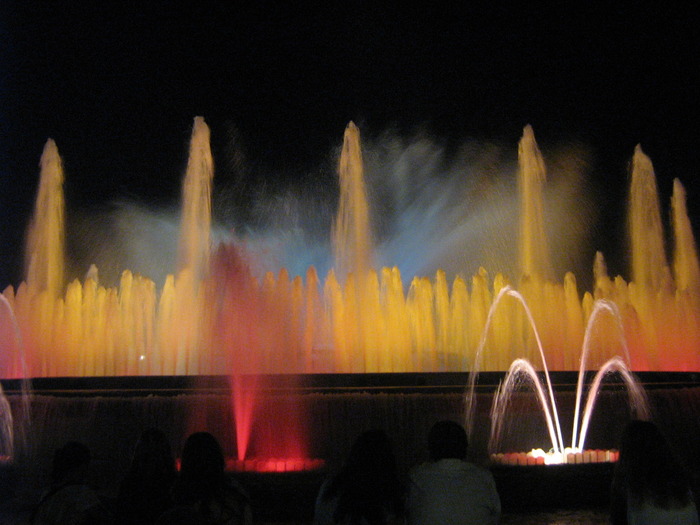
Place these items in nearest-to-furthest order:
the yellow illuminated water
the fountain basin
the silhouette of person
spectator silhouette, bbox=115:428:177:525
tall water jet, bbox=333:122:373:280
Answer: the silhouette of person
spectator silhouette, bbox=115:428:177:525
the fountain basin
the yellow illuminated water
tall water jet, bbox=333:122:373:280

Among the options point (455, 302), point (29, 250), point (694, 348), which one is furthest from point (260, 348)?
point (694, 348)

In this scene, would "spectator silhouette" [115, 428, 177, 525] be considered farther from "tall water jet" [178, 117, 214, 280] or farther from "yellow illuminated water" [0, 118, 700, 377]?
"tall water jet" [178, 117, 214, 280]

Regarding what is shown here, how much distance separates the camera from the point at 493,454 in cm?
1065

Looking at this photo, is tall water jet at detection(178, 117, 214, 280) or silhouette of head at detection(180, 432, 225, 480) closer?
silhouette of head at detection(180, 432, 225, 480)

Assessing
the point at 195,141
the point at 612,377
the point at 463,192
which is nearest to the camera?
the point at 612,377

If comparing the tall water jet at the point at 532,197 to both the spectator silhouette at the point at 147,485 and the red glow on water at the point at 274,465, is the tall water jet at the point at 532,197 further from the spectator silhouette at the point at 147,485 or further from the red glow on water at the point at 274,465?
the spectator silhouette at the point at 147,485

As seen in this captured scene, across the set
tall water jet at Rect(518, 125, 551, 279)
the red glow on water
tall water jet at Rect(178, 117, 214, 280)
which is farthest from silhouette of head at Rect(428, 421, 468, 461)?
tall water jet at Rect(518, 125, 551, 279)

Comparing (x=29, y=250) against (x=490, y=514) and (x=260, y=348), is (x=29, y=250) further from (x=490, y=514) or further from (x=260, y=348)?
(x=490, y=514)

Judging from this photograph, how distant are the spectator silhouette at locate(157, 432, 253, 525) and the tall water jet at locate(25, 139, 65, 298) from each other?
788 inches

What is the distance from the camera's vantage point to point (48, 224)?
866 inches

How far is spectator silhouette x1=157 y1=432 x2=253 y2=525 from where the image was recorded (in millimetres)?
3334

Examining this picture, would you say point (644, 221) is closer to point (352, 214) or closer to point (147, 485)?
point (352, 214)

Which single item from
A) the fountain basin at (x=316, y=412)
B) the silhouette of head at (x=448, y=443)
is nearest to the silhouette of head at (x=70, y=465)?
the silhouette of head at (x=448, y=443)

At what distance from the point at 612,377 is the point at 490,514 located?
31.7 ft
